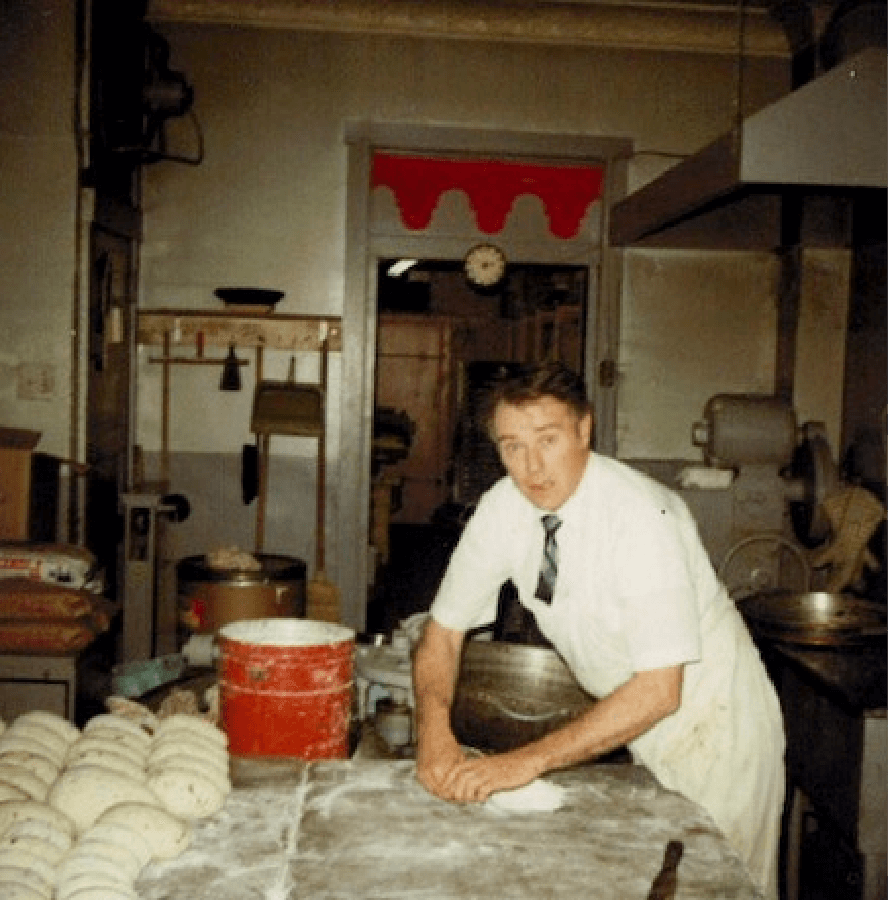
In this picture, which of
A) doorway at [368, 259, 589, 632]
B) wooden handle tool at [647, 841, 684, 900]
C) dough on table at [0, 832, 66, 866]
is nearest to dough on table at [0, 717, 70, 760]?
dough on table at [0, 832, 66, 866]

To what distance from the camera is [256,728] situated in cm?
260

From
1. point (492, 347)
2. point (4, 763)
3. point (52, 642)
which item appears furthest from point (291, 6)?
point (492, 347)

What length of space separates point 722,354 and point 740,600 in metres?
2.11

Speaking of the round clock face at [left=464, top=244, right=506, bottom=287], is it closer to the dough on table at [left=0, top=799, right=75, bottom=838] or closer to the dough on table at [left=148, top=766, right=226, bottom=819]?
the dough on table at [left=148, top=766, right=226, bottom=819]

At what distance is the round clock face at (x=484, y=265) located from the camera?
19.8ft

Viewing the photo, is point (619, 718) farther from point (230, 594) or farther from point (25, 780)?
point (230, 594)

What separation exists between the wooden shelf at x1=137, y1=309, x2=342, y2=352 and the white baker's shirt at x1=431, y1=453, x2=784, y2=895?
135 inches

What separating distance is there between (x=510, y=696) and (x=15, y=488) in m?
2.58

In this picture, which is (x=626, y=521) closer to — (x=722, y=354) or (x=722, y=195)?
(x=722, y=195)

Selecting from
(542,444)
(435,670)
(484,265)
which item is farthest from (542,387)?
(484,265)

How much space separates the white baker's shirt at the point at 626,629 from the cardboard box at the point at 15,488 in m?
2.40

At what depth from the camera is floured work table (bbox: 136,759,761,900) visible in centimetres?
189

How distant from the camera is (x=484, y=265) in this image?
239 inches

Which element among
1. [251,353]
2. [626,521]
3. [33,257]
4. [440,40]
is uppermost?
[440,40]
